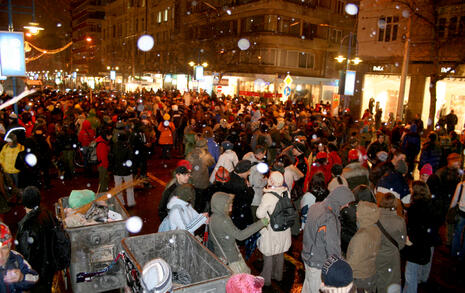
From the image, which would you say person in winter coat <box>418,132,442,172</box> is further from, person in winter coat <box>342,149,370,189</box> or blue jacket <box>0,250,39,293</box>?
blue jacket <box>0,250,39,293</box>

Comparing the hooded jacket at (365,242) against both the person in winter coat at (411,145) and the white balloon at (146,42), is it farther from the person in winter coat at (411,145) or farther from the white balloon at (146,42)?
the white balloon at (146,42)

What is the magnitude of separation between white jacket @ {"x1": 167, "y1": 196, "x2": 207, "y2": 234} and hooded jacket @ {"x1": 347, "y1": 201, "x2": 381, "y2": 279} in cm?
188

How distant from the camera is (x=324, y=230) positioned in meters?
4.24

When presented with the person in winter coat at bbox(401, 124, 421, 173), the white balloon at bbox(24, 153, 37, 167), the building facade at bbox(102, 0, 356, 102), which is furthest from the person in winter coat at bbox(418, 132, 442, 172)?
the building facade at bbox(102, 0, 356, 102)

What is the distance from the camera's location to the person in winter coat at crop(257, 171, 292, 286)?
4930 millimetres

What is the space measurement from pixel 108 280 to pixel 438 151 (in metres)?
8.61

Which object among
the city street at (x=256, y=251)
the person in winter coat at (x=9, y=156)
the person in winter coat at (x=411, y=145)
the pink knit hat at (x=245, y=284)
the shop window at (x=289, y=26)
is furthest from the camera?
the shop window at (x=289, y=26)

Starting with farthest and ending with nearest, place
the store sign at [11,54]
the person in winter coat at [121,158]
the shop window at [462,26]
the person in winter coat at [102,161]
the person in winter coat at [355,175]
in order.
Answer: the shop window at [462,26] < the store sign at [11,54] < the person in winter coat at [102,161] < the person in winter coat at [121,158] < the person in winter coat at [355,175]

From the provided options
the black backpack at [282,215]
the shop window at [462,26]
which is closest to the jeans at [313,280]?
the black backpack at [282,215]

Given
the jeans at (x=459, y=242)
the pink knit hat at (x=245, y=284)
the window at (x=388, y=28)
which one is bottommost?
the jeans at (x=459, y=242)

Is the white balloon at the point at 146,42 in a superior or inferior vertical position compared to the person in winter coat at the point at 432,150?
superior

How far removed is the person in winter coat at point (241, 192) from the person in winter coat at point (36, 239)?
2686 mm

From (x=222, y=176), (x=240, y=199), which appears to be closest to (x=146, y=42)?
(x=222, y=176)

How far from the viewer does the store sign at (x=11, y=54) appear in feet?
35.7
